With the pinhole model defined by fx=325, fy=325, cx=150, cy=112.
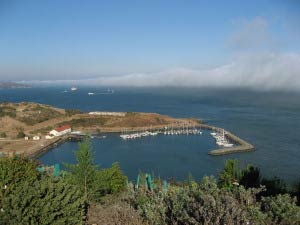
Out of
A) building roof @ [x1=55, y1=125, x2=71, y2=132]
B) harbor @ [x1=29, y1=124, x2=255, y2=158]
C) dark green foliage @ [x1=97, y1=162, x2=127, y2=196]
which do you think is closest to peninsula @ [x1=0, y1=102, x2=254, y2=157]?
harbor @ [x1=29, y1=124, x2=255, y2=158]

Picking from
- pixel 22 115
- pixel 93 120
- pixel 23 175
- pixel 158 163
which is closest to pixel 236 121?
pixel 93 120

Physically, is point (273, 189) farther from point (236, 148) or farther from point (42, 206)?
point (236, 148)

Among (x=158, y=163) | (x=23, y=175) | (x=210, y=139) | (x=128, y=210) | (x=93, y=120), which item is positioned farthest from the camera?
(x=93, y=120)

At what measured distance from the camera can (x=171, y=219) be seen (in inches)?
117

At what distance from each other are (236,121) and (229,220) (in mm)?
36178

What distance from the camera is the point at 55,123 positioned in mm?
35312

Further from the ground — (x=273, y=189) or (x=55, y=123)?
(x=273, y=189)

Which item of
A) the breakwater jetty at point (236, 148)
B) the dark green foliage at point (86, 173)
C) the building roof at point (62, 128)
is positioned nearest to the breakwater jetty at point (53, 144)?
the building roof at point (62, 128)

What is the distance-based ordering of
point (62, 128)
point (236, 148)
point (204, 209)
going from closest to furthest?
1. point (204, 209)
2. point (236, 148)
3. point (62, 128)

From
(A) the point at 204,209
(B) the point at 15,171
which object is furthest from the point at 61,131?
(A) the point at 204,209

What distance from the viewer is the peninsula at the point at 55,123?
92.6 feet

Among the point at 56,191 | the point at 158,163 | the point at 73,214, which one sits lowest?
the point at 158,163

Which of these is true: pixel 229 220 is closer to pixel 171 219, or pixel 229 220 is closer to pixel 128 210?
pixel 171 219

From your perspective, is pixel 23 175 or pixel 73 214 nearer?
pixel 73 214
